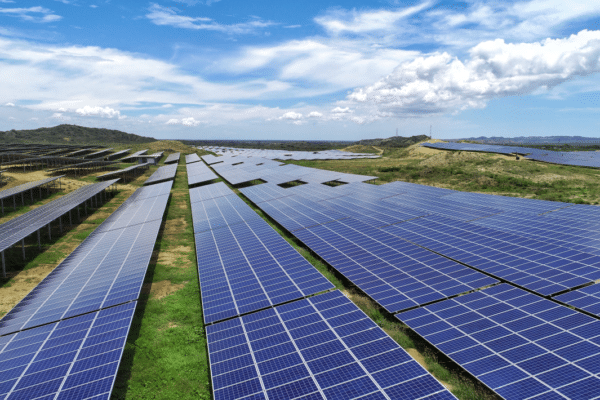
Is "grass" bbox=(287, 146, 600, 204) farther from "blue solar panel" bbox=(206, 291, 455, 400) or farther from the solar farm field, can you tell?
"blue solar panel" bbox=(206, 291, 455, 400)

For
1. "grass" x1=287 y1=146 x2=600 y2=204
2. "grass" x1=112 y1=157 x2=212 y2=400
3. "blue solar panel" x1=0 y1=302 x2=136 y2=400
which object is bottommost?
"grass" x1=112 y1=157 x2=212 y2=400

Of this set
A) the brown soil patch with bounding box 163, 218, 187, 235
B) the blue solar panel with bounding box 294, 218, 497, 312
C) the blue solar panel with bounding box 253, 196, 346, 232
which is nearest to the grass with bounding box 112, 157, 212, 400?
the brown soil patch with bounding box 163, 218, 187, 235

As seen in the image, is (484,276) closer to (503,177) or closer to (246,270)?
(246,270)

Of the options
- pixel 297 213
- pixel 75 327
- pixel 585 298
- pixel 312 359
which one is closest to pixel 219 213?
pixel 297 213

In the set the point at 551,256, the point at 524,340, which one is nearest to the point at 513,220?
the point at 551,256

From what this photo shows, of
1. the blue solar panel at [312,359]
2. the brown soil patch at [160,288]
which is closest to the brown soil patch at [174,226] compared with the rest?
the brown soil patch at [160,288]

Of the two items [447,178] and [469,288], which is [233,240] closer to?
[469,288]
